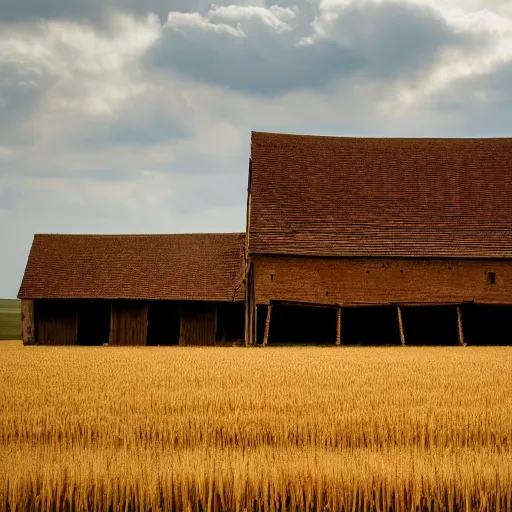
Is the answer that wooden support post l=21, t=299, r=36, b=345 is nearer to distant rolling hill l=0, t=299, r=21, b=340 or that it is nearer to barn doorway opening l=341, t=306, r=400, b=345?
distant rolling hill l=0, t=299, r=21, b=340

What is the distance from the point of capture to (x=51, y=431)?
677cm

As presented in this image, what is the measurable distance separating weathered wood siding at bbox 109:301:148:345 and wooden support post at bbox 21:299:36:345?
165 inches

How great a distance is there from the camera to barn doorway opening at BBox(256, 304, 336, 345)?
29797 millimetres

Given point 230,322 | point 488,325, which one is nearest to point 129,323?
point 230,322

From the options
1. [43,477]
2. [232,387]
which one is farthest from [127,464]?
[232,387]

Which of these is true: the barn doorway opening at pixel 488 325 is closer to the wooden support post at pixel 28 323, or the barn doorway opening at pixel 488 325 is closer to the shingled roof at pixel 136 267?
the shingled roof at pixel 136 267

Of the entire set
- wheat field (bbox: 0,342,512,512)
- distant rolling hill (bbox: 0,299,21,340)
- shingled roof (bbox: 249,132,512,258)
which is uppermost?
shingled roof (bbox: 249,132,512,258)

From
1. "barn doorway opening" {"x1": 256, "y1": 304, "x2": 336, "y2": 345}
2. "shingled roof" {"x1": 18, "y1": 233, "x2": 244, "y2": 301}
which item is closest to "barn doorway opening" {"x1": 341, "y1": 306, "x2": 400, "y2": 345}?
"barn doorway opening" {"x1": 256, "y1": 304, "x2": 336, "y2": 345}

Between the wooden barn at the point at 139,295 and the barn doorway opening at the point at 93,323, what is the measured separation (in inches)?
2.0

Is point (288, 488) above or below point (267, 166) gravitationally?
below

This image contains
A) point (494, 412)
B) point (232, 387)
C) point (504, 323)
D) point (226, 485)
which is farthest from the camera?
point (504, 323)

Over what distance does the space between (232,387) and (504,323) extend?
23701 millimetres

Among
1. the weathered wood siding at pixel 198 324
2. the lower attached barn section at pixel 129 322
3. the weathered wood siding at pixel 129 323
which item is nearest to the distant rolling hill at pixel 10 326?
the lower attached barn section at pixel 129 322

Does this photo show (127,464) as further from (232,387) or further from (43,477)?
(232,387)
